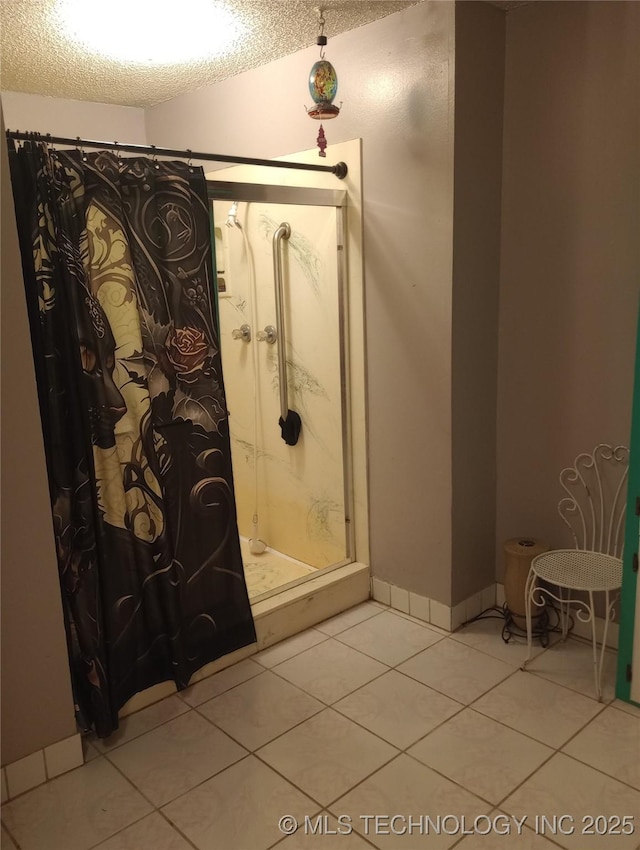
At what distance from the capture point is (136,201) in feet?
6.58

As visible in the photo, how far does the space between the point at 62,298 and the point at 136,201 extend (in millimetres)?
374

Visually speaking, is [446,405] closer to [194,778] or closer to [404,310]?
[404,310]

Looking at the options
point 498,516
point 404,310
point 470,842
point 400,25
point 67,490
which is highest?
point 400,25

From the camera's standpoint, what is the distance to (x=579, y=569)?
225cm

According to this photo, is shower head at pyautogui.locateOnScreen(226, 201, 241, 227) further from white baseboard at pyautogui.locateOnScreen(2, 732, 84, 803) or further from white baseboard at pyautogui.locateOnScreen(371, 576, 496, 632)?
white baseboard at pyautogui.locateOnScreen(2, 732, 84, 803)

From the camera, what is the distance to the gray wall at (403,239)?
235 centimetres

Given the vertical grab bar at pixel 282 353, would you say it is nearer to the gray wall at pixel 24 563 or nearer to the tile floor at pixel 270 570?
the tile floor at pixel 270 570

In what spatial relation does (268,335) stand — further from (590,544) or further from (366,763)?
(366,763)

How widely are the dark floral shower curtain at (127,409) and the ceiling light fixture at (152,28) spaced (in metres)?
0.64

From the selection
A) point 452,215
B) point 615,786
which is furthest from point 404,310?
point 615,786

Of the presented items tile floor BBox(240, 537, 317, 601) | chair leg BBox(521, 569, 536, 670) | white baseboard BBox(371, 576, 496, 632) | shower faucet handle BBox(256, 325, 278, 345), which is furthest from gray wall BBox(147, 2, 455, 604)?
shower faucet handle BBox(256, 325, 278, 345)

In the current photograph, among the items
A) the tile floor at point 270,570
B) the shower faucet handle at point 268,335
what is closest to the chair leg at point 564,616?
the tile floor at point 270,570

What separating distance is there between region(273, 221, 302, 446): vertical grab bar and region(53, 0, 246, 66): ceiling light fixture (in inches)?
29.3

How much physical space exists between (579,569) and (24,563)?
1.70 meters
